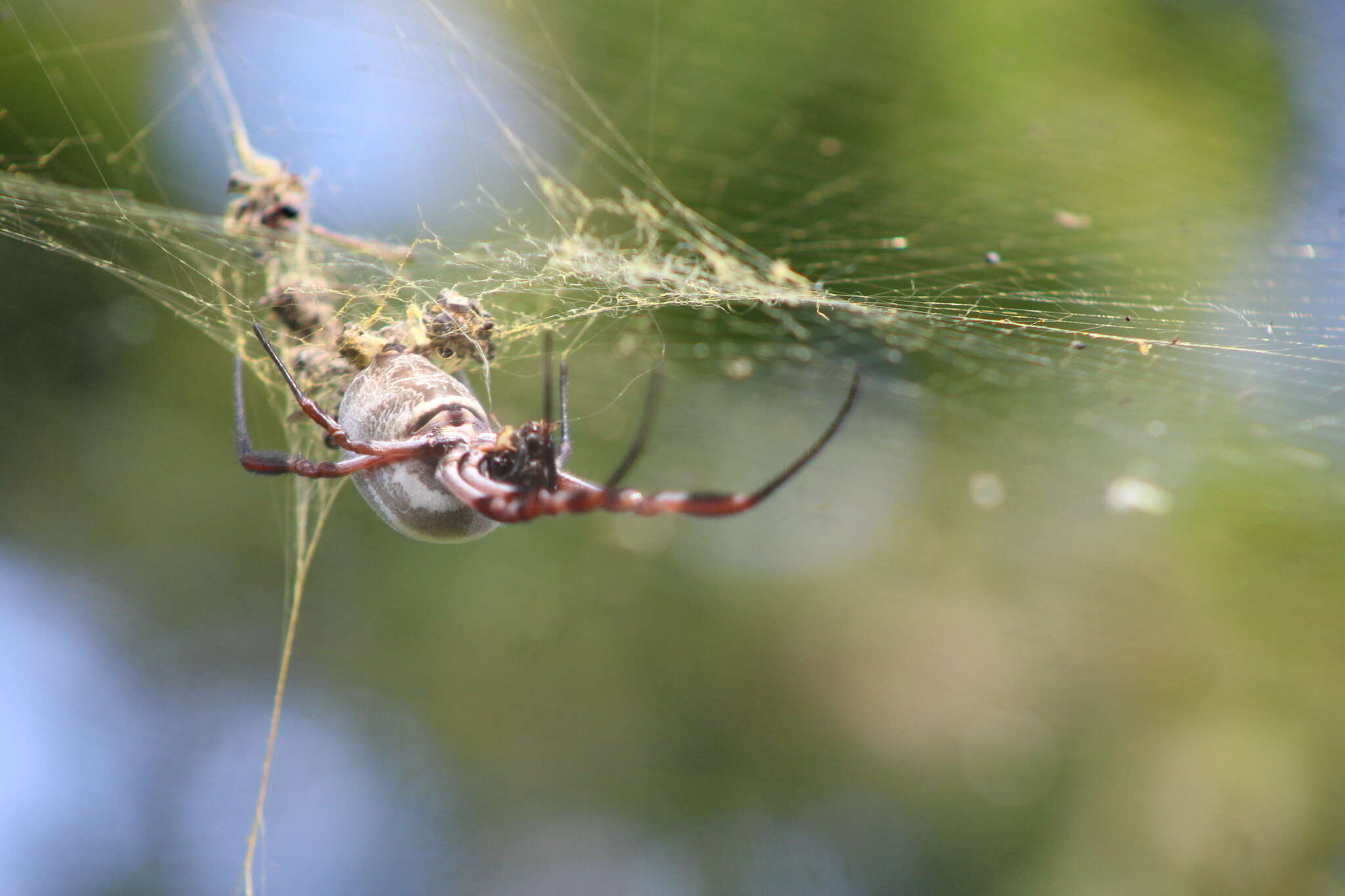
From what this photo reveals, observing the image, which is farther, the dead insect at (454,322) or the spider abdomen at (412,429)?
the dead insect at (454,322)

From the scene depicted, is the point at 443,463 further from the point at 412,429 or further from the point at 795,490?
the point at 795,490

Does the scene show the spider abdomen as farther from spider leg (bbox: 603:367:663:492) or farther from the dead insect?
spider leg (bbox: 603:367:663:492)

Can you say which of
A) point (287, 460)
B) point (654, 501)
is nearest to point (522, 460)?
point (654, 501)

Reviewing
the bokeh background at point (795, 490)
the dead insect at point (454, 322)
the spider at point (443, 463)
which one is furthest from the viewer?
the bokeh background at point (795, 490)

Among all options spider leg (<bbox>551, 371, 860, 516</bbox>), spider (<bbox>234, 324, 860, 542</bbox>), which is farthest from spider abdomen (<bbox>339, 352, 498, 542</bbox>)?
spider leg (<bbox>551, 371, 860, 516</bbox>)

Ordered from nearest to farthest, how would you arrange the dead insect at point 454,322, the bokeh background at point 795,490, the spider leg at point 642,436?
1. the spider leg at point 642,436
2. the dead insect at point 454,322
3. the bokeh background at point 795,490

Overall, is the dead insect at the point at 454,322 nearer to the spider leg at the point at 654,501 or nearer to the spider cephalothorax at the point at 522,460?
the spider cephalothorax at the point at 522,460

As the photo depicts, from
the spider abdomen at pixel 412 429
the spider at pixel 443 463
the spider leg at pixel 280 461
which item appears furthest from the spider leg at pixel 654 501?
the spider leg at pixel 280 461
